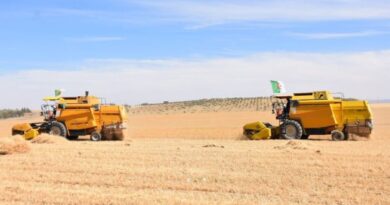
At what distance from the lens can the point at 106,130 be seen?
24.4 m

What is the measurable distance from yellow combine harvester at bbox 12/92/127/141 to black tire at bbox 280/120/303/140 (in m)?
6.67

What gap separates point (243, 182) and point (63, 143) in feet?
37.5

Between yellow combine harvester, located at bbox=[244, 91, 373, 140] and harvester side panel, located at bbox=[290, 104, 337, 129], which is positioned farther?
harvester side panel, located at bbox=[290, 104, 337, 129]

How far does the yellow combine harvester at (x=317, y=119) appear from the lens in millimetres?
22375

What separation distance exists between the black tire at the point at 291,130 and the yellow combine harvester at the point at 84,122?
6.67 metres

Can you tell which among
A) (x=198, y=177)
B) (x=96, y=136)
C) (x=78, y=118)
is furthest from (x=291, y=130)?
(x=198, y=177)

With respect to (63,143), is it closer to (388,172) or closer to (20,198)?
(20,198)

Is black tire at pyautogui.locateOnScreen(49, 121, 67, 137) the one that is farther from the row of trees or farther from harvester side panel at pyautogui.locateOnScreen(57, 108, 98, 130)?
the row of trees

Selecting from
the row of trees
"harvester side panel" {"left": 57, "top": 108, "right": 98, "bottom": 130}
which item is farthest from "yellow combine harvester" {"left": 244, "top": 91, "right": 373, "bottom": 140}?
the row of trees

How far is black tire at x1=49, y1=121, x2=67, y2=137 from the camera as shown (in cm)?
2448

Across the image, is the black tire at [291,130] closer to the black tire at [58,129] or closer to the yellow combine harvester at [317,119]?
the yellow combine harvester at [317,119]

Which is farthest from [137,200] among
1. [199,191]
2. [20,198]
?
[20,198]

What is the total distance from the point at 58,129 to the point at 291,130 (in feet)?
32.1

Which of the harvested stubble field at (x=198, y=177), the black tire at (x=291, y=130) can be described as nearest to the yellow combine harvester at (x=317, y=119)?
the black tire at (x=291, y=130)
